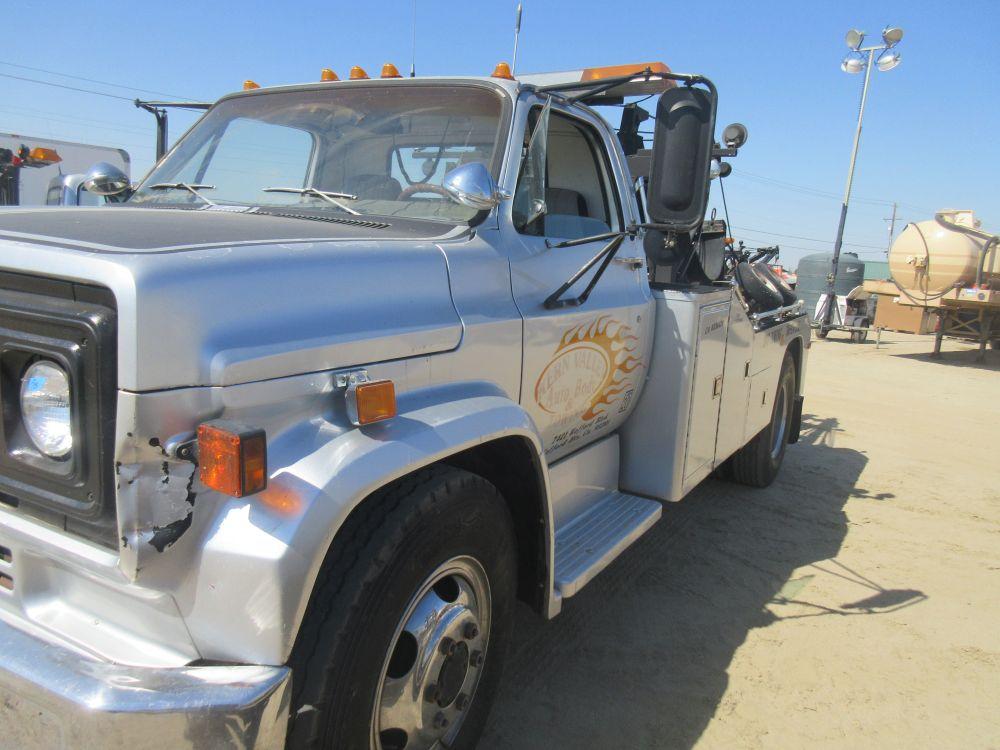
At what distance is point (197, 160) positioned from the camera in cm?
303

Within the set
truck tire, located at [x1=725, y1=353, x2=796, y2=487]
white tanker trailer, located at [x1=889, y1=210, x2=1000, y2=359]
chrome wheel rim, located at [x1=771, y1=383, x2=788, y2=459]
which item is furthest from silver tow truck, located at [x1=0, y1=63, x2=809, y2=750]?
white tanker trailer, located at [x1=889, y1=210, x2=1000, y2=359]

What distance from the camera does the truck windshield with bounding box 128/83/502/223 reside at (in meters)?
2.61

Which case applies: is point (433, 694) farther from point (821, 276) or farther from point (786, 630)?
point (821, 276)

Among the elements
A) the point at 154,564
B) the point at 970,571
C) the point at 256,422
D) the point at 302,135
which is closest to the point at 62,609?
the point at 154,564

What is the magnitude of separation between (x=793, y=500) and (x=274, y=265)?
474cm

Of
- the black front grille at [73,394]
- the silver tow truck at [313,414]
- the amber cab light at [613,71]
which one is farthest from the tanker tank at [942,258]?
the black front grille at [73,394]

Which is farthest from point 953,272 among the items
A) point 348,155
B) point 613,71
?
point 348,155

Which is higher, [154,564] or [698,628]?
[154,564]

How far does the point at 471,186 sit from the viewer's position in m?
2.18

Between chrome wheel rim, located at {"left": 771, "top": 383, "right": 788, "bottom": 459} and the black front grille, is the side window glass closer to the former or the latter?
the black front grille

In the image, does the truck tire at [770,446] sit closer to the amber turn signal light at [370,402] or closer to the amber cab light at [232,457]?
the amber turn signal light at [370,402]

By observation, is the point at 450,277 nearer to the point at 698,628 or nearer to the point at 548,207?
the point at 548,207

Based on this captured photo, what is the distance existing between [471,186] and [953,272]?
15.1 m

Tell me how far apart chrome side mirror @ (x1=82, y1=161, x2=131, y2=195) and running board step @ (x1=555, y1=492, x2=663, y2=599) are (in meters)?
2.38
